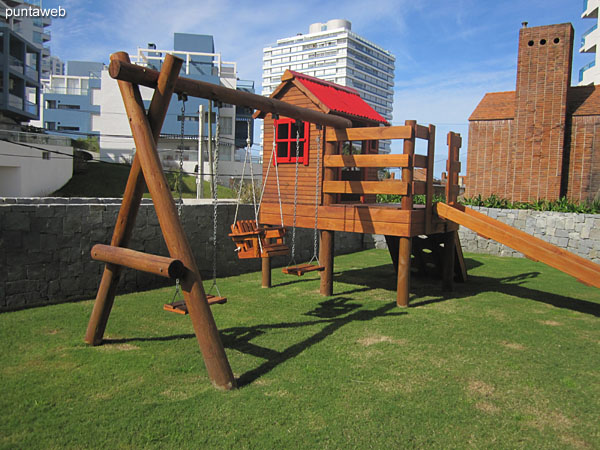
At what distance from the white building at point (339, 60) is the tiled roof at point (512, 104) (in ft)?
376

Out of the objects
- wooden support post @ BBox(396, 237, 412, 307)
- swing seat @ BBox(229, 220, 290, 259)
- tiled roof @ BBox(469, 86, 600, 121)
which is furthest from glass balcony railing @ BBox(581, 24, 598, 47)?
swing seat @ BBox(229, 220, 290, 259)

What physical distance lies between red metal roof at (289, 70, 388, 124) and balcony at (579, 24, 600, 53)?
139 feet

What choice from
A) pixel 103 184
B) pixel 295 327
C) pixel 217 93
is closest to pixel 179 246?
pixel 217 93

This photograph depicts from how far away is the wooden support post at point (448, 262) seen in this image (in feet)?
28.5

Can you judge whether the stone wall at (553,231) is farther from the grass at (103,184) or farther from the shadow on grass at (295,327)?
the grass at (103,184)

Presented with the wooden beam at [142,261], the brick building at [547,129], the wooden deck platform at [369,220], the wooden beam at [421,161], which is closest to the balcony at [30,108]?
the brick building at [547,129]

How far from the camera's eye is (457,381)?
14.6 ft

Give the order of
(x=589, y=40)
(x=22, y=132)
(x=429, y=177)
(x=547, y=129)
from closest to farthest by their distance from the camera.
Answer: (x=429, y=177) → (x=547, y=129) → (x=22, y=132) → (x=589, y=40)

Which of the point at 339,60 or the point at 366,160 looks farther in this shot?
the point at 339,60

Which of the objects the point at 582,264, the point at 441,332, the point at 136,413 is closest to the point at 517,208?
the point at 582,264

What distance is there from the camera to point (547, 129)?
15.5 metres

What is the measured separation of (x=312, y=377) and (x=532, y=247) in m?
4.28

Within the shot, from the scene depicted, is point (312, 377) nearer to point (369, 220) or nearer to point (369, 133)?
point (369, 220)

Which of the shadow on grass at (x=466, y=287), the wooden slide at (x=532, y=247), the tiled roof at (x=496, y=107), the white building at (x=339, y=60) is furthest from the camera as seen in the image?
the white building at (x=339, y=60)
